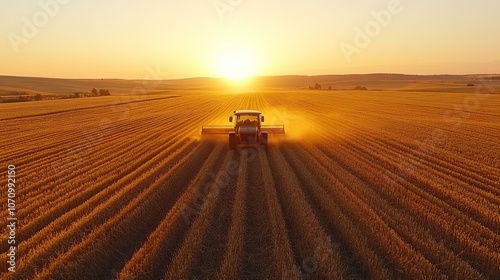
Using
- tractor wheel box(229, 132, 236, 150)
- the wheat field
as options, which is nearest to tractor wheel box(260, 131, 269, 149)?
the wheat field

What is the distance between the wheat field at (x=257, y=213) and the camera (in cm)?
486

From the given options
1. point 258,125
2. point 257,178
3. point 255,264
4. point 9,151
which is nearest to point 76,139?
point 9,151

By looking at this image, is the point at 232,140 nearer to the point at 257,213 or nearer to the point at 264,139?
the point at 264,139

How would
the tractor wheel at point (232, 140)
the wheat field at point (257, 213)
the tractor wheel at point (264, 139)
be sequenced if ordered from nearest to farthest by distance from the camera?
the wheat field at point (257, 213)
the tractor wheel at point (232, 140)
the tractor wheel at point (264, 139)

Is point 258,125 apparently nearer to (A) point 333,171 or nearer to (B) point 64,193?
(A) point 333,171

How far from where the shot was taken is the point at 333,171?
9.69 m

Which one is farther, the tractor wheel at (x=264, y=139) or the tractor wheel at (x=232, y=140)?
the tractor wheel at (x=264, y=139)

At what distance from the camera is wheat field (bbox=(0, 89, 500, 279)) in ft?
16.0

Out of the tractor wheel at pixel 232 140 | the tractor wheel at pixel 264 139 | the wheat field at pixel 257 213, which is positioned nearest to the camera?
the wheat field at pixel 257 213

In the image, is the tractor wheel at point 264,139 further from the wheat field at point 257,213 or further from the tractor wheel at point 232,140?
the tractor wheel at point 232,140

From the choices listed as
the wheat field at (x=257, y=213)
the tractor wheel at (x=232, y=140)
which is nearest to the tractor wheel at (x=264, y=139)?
the wheat field at (x=257, y=213)

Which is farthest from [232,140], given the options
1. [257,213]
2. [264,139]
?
[257,213]

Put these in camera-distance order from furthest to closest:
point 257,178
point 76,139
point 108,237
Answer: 1. point 76,139
2. point 257,178
3. point 108,237

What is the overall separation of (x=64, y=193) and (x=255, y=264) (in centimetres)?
523
